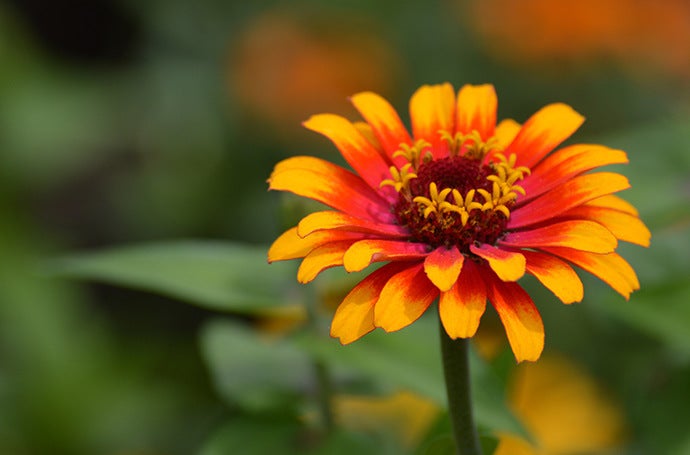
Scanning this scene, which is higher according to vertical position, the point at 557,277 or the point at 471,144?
the point at 471,144

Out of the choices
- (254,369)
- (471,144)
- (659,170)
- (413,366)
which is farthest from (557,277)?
(659,170)

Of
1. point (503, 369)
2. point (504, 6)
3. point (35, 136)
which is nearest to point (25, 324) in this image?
point (35, 136)

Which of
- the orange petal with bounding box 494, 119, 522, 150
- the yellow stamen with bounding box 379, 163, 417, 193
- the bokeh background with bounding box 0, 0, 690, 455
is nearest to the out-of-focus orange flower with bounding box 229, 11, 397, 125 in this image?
the bokeh background with bounding box 0, 0, 690, 455

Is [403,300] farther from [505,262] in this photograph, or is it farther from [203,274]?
[203,274]

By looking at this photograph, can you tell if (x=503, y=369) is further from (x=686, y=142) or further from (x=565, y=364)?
(x=565, y=364)

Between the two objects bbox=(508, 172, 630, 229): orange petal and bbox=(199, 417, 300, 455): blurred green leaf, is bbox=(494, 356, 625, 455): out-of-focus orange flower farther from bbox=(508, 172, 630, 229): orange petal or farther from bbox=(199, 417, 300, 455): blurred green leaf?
bbox=(508, 172, 630, 229): orange petal
